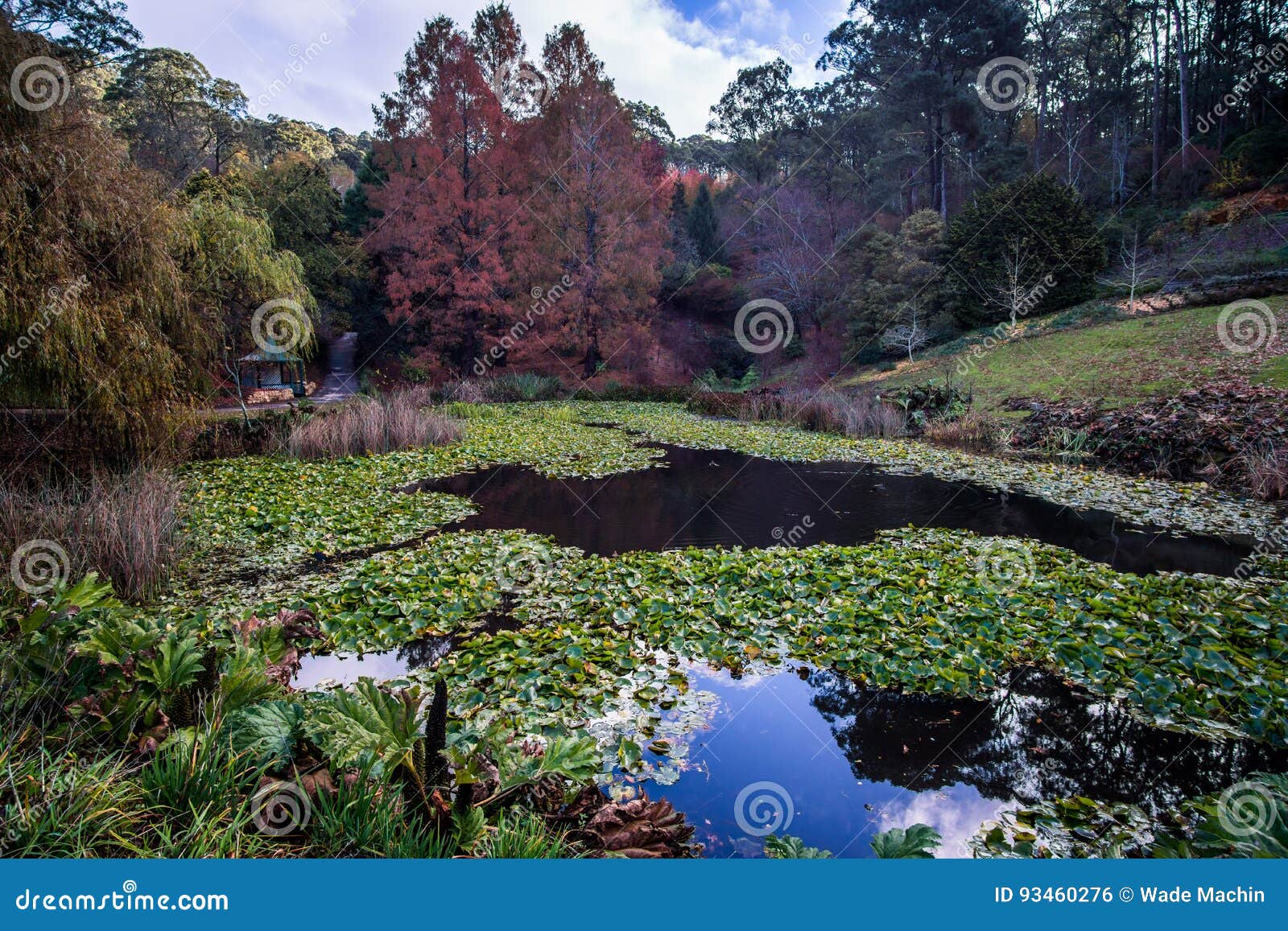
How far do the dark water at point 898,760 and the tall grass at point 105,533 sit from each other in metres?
2.19

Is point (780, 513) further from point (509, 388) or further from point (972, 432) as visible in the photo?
point (509, 388)

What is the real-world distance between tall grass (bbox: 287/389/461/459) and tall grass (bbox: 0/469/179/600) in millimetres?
4577

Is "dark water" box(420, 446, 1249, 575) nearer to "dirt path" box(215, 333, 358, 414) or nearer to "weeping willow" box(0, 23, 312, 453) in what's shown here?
"weeping willow" box(0, 23, 312, 453)

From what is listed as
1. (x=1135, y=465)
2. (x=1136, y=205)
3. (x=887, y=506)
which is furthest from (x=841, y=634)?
(x=1136, y=205)

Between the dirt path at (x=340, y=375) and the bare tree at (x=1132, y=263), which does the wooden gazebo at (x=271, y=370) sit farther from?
the bare tree at (x=1132, y=263)

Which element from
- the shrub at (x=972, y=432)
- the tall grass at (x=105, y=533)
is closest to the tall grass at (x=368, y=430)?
the tall grass at (x=105, y=533)

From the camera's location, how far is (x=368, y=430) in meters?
10.7

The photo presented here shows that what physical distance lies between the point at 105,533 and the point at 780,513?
6517mm

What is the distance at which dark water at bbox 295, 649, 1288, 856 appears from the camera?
281cm

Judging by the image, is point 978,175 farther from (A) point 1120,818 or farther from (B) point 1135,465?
(A) point 1120,818

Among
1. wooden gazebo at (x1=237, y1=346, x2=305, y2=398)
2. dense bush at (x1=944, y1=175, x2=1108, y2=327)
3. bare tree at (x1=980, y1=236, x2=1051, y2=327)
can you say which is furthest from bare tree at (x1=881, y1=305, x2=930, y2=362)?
wooden gazebo at (x1=237, y1=346, x2=305, y2=398)

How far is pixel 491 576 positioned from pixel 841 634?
2.80 meters

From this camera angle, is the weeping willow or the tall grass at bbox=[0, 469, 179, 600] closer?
the tall grass at bbox=[0, 469, 179, 600]

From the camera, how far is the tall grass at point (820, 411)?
13.7 m
